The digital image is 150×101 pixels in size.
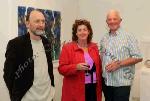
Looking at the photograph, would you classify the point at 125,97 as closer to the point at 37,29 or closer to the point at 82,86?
the point at 82,86

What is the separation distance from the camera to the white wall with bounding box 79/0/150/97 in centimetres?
335

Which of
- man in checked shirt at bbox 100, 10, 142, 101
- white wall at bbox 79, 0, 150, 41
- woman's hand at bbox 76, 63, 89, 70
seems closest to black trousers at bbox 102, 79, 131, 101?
man in checked shirt at bbox 100, 10, 142, 101

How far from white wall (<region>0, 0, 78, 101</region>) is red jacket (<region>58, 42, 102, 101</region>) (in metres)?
0.56

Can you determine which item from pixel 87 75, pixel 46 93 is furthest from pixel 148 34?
pixel 46 93

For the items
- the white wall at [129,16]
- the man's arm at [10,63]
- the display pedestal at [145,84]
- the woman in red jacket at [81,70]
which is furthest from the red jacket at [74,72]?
the white wall at [129,16]

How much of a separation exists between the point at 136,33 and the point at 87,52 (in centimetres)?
113

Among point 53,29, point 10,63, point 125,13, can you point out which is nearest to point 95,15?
point 125,13

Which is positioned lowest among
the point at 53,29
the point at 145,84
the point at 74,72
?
the point at 145,84

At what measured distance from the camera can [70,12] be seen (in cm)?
362

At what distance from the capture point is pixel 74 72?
8.04ft

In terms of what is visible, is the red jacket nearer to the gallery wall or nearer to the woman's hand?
the woman's hand

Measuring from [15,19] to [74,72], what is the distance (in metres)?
0.80

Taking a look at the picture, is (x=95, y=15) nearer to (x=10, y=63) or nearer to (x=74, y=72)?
(x=74, y=72)

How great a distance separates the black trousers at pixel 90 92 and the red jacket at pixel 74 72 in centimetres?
4
